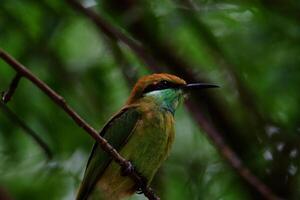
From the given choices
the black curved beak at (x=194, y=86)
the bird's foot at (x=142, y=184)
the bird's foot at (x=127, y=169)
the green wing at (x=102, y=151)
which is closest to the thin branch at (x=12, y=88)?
the bird's foot at (x=127, y=169)

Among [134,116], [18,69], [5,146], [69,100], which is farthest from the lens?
[69,100]

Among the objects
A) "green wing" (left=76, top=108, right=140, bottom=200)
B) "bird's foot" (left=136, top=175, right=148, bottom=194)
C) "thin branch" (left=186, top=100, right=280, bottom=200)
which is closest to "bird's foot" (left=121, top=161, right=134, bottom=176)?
"bird's foot" (left=136, top=175, right=148, bottom=194)

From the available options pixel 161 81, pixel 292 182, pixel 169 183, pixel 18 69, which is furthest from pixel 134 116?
pixel 18 69

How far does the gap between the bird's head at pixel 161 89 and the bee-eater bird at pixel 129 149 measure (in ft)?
0.41

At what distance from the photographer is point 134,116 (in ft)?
13.7

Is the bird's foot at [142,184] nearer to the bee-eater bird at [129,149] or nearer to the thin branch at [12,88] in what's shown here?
the bee-eater bird at [129,149]

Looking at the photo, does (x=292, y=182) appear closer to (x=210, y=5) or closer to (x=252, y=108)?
(x=252, y=108)

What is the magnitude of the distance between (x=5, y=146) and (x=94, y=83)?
66 centimetres

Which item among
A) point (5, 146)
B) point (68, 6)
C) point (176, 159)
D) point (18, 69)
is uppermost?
point (18, 69)

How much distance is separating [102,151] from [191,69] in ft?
3.23

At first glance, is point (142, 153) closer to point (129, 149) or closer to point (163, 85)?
point (129, 149)

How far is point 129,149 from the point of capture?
13.3ft

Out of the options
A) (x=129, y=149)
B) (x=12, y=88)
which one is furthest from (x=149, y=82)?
(x=12, y=88)

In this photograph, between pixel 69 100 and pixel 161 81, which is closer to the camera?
pixel 161 81
